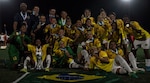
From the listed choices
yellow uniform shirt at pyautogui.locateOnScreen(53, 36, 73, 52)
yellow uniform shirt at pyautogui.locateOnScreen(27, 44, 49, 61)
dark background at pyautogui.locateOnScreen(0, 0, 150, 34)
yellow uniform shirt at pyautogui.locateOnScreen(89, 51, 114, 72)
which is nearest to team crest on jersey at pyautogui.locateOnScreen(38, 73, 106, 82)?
yellow uniform shirt at pyautogui.locateOnScreen(89, 51, 114, 72)

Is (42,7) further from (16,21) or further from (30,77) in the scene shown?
A: (30,77)

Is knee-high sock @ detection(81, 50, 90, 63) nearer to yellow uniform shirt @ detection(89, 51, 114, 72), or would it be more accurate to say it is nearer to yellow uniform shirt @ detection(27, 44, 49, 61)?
yellow uniform shirt @ detection(89, 51, 114, 72)

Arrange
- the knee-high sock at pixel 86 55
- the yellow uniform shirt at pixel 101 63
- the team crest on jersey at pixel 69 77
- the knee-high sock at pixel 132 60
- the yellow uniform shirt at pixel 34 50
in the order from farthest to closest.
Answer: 1. the yellow uniform shirt at pixel 34 50
2. the knee-high sock at pixel 86 55
3. the knee-high sock at pixel 132 60
4. the yellow uniform shirt at pixel 101 63
5. the team crest on jersey at pixel 69 77

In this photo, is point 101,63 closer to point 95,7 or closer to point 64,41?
point 64,41

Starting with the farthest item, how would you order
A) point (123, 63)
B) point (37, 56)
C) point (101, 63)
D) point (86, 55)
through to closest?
point (86, 55) → point (37, 56) → point (101, 63) → point (123, 63)

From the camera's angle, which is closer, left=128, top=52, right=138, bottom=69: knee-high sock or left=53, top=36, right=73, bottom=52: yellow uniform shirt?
left=128, top=52, right=138, bottom=69: knee-high sock

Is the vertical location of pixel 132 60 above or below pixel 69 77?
above

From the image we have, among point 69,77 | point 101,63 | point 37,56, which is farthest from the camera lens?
point 37,56

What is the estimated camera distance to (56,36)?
1077 centimetres

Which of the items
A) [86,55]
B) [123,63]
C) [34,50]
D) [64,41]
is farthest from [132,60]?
[34,50]

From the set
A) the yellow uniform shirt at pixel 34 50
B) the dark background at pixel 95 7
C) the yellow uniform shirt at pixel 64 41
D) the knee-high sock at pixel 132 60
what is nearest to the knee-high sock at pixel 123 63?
the knee-high sock at pixel 132 60

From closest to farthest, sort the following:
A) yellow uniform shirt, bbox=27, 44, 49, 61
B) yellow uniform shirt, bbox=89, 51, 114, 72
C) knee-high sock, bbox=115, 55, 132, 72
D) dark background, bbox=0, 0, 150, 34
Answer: knee-high sock, bbox=115, 55, 132, 72, yellow uniform shirt, bbox=89, 51, 114, 72, yellow uniform shirt, bbox=27, 44, 49, 61, dark background, bbox=0, 0, 150, 34

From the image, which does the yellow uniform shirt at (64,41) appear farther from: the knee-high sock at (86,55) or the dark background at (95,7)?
the dark background at (95,7)

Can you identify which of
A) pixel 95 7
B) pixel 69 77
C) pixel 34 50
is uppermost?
pixel 95 7
